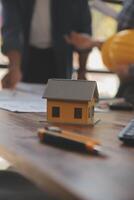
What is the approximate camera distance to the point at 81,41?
6.18ft

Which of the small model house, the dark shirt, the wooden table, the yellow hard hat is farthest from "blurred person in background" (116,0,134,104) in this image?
the wooden table

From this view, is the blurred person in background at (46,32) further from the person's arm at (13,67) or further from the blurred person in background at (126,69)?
the blurred person in background at (126,69)

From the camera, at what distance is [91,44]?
193cm

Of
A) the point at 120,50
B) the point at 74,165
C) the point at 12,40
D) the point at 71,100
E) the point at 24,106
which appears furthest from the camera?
the point at 12,40

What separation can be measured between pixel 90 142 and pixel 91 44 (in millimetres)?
1374

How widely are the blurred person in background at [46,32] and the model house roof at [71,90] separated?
1016 millimetres

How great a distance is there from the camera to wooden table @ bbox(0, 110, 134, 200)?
416 mm

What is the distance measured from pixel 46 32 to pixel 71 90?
118cm

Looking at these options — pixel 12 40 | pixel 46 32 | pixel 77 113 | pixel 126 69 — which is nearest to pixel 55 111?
pixel 77 113

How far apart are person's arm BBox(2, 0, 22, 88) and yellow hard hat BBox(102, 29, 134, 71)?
383mm

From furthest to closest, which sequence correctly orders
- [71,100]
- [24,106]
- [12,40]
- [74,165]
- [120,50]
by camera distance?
[12,40] < [120,50] < [24,106] < [71,100] < [74,165]

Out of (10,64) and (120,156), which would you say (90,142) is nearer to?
(120,156)

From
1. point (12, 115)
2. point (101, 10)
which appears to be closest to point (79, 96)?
point (12, 115)

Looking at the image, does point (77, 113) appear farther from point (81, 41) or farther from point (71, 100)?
point (81, 41)
